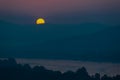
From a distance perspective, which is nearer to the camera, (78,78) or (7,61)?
(78,78)

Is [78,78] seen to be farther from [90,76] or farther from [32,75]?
[32,75]

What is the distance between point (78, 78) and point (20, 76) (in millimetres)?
4383

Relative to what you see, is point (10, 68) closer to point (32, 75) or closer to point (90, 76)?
point (32, 75)

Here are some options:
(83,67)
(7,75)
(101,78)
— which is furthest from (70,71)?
(7,75)

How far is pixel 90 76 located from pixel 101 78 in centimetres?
84

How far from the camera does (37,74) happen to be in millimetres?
28750

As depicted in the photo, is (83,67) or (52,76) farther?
(83,67)

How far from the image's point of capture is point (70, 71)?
2992 cm

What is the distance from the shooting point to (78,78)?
91.6ft

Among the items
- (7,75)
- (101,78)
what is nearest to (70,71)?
(101,78)

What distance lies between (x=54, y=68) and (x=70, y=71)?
4.21 feet

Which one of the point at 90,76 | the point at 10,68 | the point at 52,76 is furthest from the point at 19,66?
the point at 90,76

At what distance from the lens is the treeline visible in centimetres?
2802

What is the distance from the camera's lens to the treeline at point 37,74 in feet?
91.9
